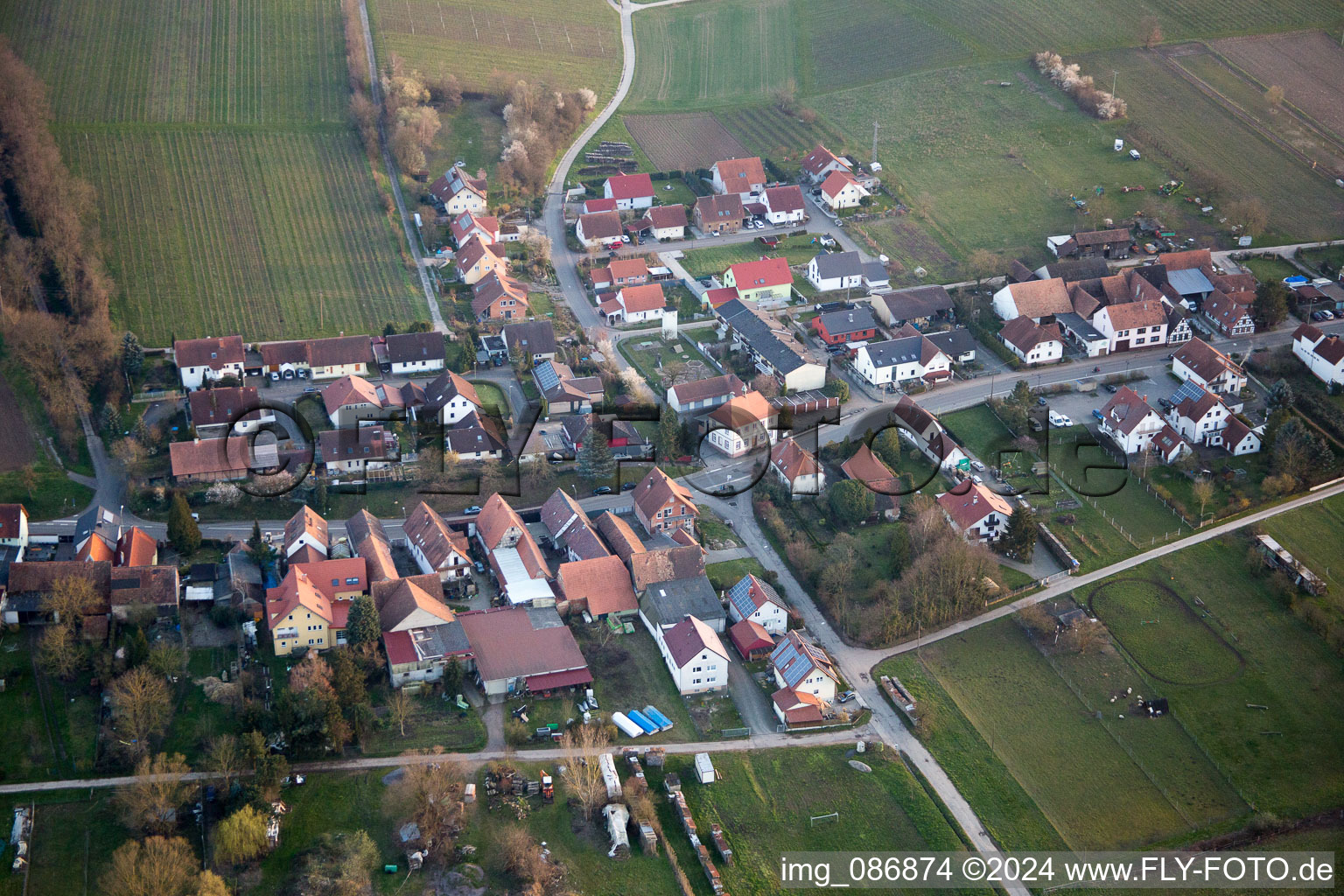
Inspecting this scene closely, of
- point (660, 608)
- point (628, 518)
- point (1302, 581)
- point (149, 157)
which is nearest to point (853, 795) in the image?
point (660, 608)

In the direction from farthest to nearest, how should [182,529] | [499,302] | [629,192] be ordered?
[629,192] < [499,302] < [182,529]

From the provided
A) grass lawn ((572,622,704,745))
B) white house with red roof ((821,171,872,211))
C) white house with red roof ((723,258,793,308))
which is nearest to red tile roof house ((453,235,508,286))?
white house with red roof ((723,258,793,308))

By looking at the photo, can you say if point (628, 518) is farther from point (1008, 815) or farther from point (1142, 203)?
point (1142, 203)

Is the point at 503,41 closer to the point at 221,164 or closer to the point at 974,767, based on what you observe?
the point at 221,164

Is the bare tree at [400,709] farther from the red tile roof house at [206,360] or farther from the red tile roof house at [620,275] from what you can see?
the red tile roof house at [620,275]

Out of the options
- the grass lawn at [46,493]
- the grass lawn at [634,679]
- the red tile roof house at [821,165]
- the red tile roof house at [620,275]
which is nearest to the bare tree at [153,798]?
the grass lawn at [634,679]

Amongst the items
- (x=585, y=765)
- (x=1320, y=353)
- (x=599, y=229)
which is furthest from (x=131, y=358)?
(x=1320, y=353)
